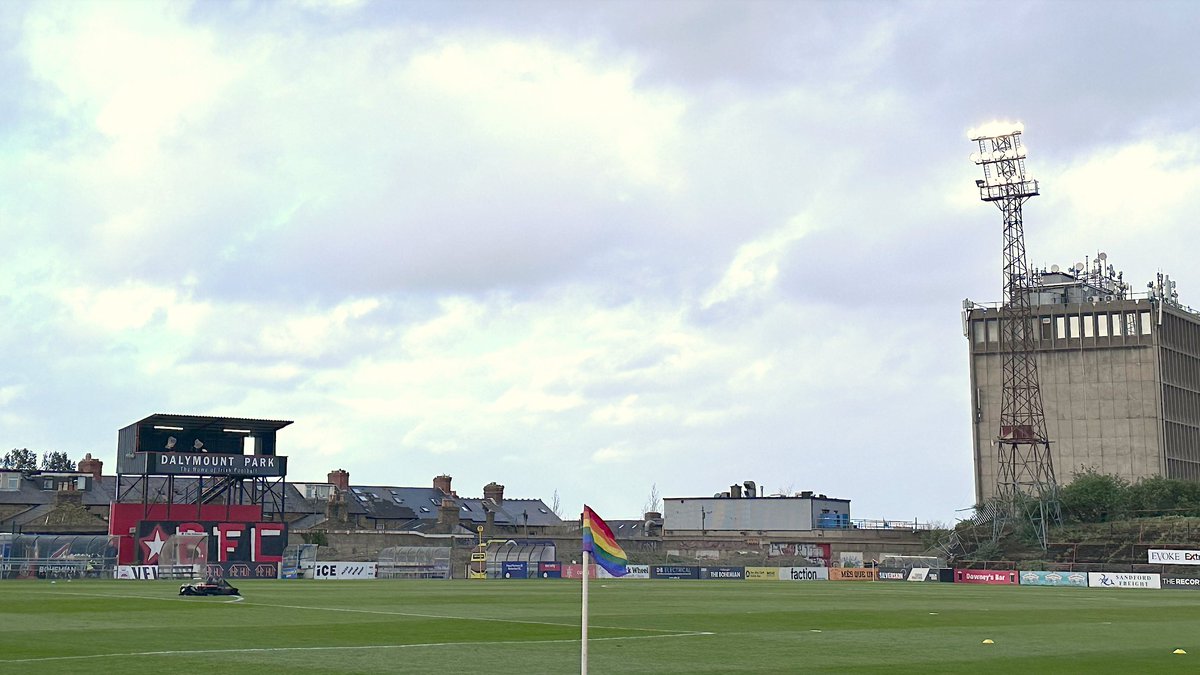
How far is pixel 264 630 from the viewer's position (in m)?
42.2

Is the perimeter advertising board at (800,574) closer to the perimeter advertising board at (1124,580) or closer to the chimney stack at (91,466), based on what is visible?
the perimeter advertising board at (1124,580)

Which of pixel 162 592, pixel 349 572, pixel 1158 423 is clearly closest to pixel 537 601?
pixel 162 592

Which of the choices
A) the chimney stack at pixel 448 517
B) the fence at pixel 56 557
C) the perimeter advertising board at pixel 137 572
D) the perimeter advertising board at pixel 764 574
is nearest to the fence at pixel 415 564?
the perimeter advertising board at pixel 137 572

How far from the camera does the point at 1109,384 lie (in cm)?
17425

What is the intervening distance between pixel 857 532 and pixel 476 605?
101857 mm

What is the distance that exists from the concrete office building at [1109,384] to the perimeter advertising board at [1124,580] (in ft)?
232

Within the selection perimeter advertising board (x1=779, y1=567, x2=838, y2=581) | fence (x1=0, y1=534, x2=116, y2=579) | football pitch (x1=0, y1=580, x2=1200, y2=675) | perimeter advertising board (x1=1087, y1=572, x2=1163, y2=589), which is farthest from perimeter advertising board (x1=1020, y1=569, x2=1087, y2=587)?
fence (x1=0, y1=534, x2=116, y2=579)

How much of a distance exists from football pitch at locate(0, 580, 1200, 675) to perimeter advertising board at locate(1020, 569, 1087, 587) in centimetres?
3585

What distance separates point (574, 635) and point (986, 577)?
79.0m

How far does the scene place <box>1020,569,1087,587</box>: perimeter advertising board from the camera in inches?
4099

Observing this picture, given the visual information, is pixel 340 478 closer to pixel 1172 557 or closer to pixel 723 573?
pixel 723 573

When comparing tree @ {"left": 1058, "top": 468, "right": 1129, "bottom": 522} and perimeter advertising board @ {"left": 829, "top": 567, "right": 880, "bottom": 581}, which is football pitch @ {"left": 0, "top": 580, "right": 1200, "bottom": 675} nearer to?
perimeter advertising board @ {"left": 829, "top": 567, "right": 880, "bottom": 581}

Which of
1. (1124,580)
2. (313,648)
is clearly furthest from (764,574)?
(313,648)

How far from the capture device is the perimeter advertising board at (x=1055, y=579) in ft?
342
